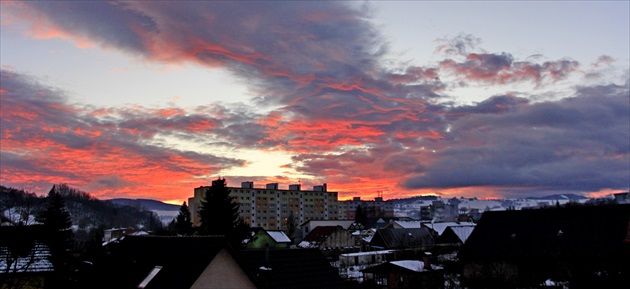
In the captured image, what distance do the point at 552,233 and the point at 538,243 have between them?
2.28 meters

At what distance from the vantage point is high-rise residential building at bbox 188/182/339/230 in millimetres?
159000

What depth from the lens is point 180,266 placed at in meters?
21.4

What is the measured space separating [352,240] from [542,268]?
4752cm

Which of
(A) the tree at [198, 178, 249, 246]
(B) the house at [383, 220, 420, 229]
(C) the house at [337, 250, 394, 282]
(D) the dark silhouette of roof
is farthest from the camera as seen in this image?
(B) the house at [383, 220, 420, 229]

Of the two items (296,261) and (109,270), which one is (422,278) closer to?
(296,261)

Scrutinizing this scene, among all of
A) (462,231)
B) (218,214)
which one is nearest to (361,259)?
(462,231)

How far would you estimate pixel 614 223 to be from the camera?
148 ft

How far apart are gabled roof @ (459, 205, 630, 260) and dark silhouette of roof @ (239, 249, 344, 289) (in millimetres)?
23626

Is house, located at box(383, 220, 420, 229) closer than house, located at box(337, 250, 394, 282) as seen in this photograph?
No

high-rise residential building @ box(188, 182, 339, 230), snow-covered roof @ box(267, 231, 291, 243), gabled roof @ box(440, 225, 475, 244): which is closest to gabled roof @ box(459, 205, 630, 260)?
gabled roof @ box(440, 225, 475, 244)

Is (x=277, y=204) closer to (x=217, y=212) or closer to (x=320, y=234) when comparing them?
(x=320, y=234)

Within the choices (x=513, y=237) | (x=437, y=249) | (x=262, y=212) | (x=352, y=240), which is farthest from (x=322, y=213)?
(x=513, y=237)

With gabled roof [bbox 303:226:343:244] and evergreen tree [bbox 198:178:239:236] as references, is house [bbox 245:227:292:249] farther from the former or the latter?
evergreen tree [bbox 198:178:239:236]

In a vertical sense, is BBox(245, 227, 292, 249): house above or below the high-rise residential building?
below
